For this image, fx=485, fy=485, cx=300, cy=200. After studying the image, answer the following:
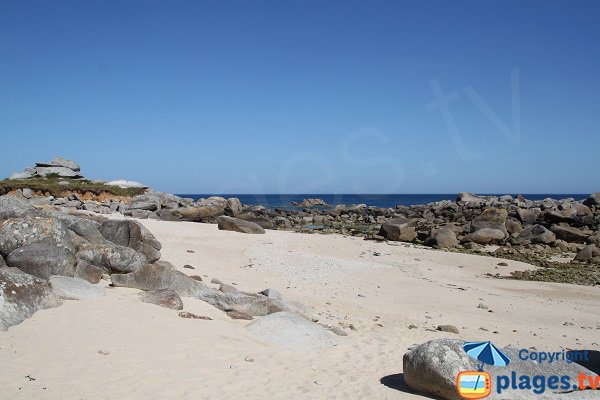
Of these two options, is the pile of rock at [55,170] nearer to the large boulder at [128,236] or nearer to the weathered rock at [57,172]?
the weathered rock at [57,172]

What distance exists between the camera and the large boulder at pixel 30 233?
32.0 feet

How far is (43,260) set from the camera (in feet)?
30.8

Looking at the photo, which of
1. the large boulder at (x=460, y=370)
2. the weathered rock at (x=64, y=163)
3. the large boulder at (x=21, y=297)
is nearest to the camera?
the large boulder at (x=460, y=370)

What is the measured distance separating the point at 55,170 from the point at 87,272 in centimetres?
4195

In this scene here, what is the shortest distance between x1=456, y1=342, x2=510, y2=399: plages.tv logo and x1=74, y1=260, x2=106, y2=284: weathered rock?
761 cm

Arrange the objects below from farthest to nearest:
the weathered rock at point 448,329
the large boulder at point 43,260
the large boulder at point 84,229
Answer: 1. the large boulder at point 84,229
2. the weathered rock at point 448,329
3. the large boulder at point 43,260

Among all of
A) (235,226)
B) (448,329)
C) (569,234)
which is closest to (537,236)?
(569,234)

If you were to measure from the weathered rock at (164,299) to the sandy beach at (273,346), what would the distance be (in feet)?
Answer: 0.70

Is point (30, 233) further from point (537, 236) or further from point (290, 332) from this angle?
point (537, 236)

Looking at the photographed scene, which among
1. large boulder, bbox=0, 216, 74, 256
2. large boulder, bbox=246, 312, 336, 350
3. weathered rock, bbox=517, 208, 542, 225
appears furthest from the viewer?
weathered rock, bbox=517, 208, 542, 225

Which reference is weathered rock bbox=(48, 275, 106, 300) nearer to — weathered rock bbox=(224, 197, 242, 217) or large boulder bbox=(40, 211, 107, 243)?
large boulder bbox=(40, 211, 107, 243)

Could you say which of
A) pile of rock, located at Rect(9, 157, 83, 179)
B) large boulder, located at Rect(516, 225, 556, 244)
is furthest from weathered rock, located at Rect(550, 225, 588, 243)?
pile of rock, located at Rect(9, 157, 83, 179)

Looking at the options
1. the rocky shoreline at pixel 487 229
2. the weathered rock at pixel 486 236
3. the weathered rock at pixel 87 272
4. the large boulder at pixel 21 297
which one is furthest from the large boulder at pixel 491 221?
the large boulder at pixel 21 297

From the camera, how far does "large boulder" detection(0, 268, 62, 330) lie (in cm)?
713
